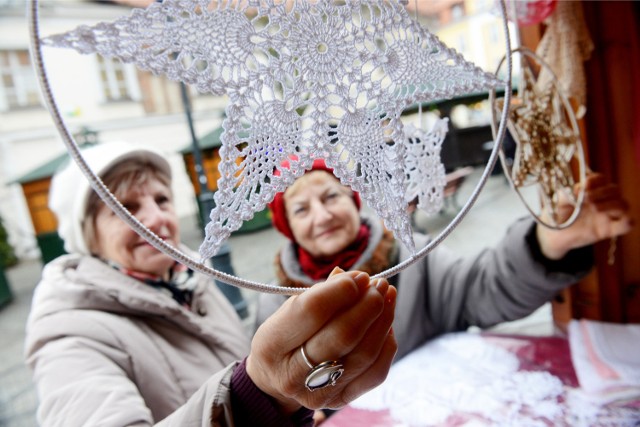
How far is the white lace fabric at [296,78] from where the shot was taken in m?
0.34

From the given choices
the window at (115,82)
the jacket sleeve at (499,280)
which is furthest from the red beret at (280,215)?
the window at (115,82)

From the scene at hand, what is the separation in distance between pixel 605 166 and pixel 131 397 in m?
1.09

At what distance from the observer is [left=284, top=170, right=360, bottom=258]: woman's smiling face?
82cm

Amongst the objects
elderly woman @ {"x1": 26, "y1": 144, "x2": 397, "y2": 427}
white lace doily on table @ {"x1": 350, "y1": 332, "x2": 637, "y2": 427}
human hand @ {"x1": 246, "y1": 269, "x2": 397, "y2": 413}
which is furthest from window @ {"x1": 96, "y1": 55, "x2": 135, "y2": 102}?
human hand @ {"x1": 246, "y1": 269, "x2": 397, "y2": 413}

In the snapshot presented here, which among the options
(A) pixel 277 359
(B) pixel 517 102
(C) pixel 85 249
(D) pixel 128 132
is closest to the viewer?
(A) pixel 277 359

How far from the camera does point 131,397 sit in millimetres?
522

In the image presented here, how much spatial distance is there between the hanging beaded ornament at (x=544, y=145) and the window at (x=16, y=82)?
470cm

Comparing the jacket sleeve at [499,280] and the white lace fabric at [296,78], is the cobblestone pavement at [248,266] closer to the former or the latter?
the jacket sleeve at [499,280]

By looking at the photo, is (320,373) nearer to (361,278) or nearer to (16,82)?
(361,278)

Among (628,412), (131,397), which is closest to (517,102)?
(628,412)

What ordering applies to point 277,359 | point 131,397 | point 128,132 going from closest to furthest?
point 277,359 < point 131,397 < point 128,132

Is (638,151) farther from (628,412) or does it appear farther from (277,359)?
(277,359)

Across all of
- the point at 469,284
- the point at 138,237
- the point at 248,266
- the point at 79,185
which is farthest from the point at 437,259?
the point at 79,185

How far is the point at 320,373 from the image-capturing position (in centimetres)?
32
